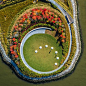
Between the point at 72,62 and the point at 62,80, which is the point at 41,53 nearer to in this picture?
the point at 72,62

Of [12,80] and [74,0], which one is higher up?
[74,0]

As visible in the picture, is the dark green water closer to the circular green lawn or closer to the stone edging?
the stone edging

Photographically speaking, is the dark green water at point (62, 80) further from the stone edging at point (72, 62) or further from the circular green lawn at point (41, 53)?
the circular green lawn at point (41, 53)

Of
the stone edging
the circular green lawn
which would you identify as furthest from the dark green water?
the circular green lawn

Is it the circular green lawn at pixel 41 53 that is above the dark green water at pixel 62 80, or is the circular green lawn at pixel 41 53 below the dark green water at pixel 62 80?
above

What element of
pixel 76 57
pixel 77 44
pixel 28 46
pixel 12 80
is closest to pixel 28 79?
pixel 12 80

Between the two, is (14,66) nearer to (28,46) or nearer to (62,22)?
(28,46)

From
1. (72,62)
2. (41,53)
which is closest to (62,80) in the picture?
(72,62)

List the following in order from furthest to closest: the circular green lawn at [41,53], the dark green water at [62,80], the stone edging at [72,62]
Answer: the stone edging at [72,62] < the dark green water at [62,80] < the circular green lawn at [41,53]

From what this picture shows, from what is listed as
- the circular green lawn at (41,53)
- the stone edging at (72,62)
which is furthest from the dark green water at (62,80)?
the circular green lawn at (41,53)
